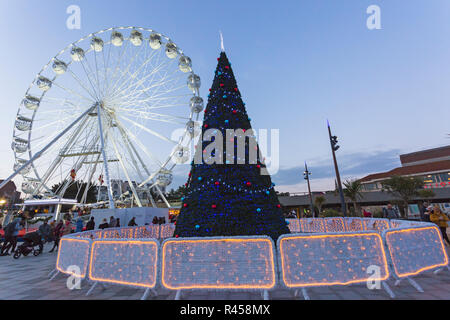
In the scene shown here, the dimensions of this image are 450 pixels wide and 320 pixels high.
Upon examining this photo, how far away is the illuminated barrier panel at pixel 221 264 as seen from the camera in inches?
126

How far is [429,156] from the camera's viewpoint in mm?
43406

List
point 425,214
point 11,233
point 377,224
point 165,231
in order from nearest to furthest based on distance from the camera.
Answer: point 377,224, point 425,214, point 11,233, point 165,231

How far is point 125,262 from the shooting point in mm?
3641

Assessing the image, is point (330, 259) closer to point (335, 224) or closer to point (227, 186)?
point (227, 186)

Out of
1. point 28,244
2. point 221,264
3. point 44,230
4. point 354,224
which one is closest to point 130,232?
point 28,244

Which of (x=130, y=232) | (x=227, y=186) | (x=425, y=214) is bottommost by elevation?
(x=130, y=232)

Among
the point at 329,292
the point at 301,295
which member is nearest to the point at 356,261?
the point at 329,292

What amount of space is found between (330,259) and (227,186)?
7.94 feet

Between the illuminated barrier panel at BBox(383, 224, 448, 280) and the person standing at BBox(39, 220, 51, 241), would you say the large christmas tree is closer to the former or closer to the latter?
the illuminated barrier panel at BBox(383, 224, 448, 280)

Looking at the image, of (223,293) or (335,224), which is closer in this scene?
(223,293)

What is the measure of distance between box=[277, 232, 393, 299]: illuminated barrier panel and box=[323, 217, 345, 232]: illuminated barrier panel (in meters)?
6.99

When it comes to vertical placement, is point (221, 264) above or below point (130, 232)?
below

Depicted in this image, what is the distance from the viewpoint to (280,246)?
10.8ft

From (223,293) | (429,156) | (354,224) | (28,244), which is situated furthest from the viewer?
(429,156)
